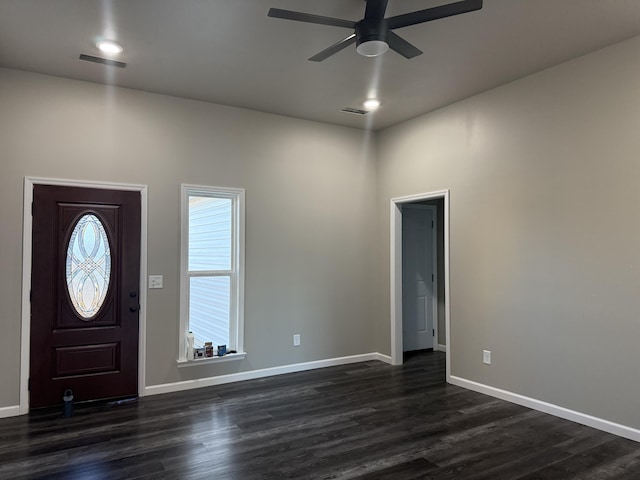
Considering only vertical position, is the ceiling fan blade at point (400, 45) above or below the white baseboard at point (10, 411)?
above

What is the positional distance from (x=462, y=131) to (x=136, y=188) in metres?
3.47

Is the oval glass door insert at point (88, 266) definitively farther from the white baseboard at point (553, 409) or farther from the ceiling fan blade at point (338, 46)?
the white baseboard at point (553, 409)

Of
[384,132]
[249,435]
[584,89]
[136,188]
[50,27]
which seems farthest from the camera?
[384,132]

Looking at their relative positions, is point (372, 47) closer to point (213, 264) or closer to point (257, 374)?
point (213, 264)

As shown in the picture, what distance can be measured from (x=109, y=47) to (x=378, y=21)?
221 cm

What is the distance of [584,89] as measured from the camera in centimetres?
366

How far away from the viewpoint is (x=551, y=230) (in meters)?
3.90

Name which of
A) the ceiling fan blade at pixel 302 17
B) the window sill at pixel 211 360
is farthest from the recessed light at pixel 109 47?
the window sill at pixel 211 360

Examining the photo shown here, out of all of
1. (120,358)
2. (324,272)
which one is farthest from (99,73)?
(324,272)

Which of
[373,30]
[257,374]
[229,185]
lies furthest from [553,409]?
[229,185]

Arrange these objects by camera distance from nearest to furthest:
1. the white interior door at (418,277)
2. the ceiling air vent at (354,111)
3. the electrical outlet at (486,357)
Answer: the electrical outlet at (486,357)
the ceiling air vent at (354,111)
the white interior door at (418,277)

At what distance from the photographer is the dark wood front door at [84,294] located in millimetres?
3967

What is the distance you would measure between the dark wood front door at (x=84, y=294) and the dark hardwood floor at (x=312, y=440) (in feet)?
0.98

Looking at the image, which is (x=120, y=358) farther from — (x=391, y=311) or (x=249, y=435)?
(x=391, y=311)
